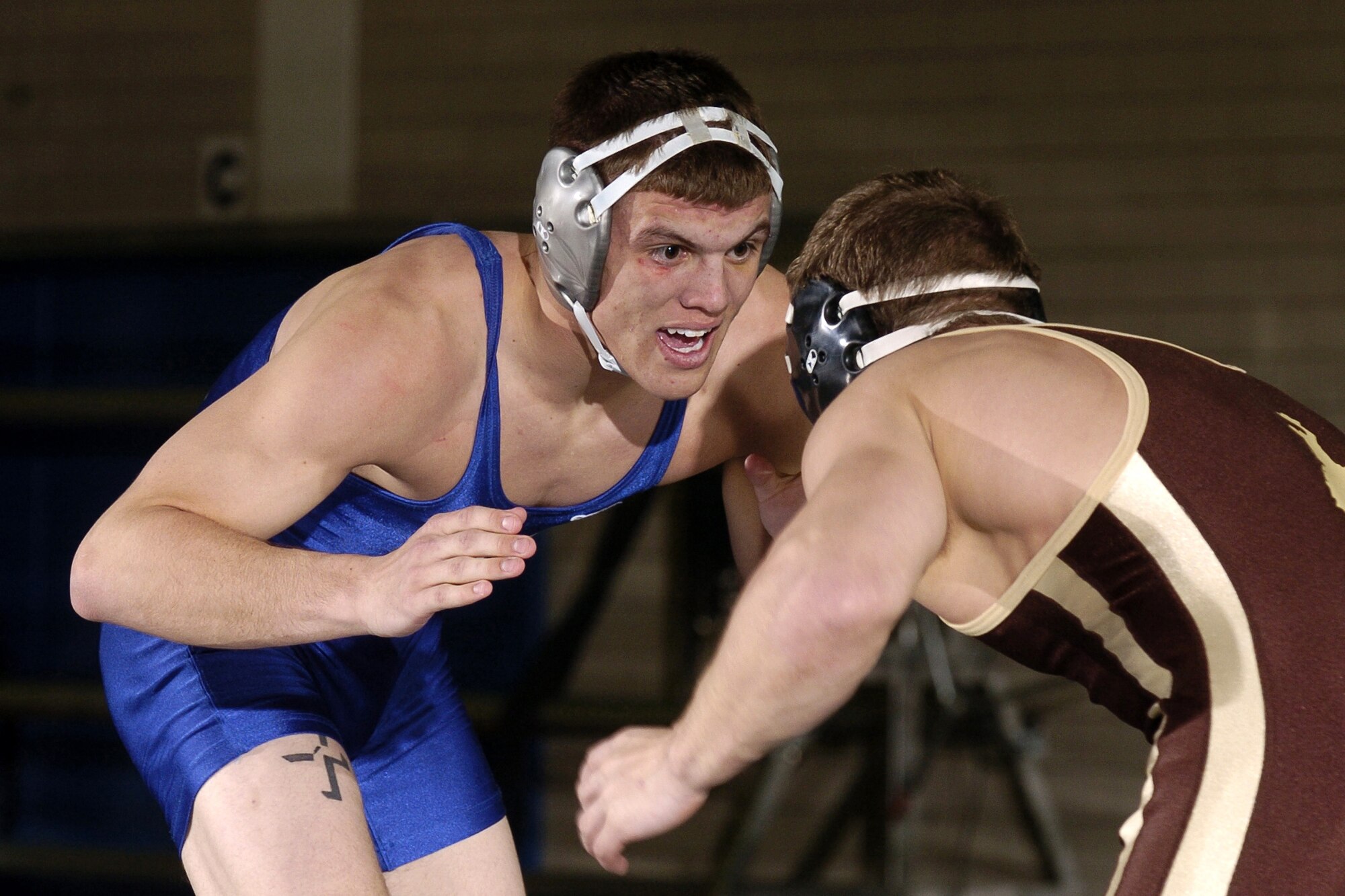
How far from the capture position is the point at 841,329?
78.2 inches

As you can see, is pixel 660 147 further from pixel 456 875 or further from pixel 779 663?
pixel 456 875

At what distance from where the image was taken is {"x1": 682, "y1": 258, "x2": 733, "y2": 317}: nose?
2.29 m

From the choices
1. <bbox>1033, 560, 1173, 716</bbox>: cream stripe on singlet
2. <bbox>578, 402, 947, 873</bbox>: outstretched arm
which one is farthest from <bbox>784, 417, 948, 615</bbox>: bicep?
<bbox>1033, 560, 1173, 716</bbox>: cream stripe on singlet

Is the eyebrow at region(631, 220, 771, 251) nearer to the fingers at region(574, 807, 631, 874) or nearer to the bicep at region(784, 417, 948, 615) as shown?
the bicep at region(784, 417, 948, 615)

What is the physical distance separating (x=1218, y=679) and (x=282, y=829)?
1.35m

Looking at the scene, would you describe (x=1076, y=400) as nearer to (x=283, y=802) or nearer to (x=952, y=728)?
(x=283, y=802)

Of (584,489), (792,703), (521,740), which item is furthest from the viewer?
(521,740)

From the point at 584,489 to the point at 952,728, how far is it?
340 centimetres

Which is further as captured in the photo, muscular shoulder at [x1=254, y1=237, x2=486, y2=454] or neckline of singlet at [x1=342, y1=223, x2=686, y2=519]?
neckline of singlet at [x1=342, y1=223, x2=686, y2=519]

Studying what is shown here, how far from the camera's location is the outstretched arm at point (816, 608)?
1469mm

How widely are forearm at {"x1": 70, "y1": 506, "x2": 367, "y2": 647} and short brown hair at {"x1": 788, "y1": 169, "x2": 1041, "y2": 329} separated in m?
0.79

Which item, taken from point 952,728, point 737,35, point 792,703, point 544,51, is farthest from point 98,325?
point 792,703

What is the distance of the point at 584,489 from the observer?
2.66 metres

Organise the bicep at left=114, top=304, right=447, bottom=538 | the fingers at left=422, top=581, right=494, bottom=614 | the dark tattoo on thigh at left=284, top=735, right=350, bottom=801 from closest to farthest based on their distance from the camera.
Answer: the fingers at left=422, top=581, right=494, bottom=614 < the bicep at left=114, top=304, right=447, bottom=538 < the dark tattoo on thigh at left=284, top=735, right=350, bottom=801
